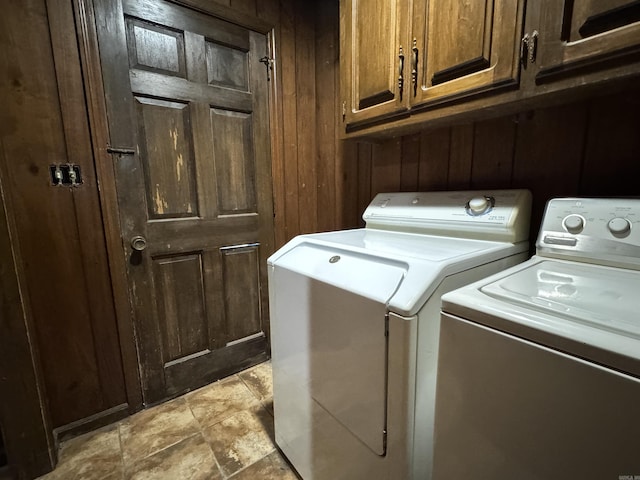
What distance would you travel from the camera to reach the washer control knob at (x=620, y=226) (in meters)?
0.79

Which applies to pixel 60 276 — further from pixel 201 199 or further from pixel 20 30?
pixel 20 30

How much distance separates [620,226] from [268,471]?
1523 millimetres

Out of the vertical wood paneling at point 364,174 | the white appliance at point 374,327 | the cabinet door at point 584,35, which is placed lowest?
the white appliance at point 374,327

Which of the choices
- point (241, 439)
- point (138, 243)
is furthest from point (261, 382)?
point (138, 243)

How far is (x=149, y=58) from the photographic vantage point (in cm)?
142

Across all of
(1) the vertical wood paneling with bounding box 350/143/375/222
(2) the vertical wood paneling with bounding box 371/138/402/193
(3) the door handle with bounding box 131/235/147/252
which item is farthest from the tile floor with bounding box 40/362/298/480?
(2) the vertical wood paneling with bounding box 371/138/402/193

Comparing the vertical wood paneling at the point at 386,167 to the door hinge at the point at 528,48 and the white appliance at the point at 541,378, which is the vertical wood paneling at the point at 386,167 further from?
the white appliance at the point at 541,378

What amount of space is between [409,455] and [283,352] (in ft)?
1.82

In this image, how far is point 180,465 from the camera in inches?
49.3

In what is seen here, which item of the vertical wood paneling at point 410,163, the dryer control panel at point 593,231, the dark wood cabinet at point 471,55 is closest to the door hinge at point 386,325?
the dryer control panel at point 593,231

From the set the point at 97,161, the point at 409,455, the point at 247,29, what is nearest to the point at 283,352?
the point at 409,455

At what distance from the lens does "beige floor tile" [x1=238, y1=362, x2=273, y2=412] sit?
5.48 ft

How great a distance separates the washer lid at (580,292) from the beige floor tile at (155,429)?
1.56 metres

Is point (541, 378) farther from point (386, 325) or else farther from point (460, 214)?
point (460, 214)
